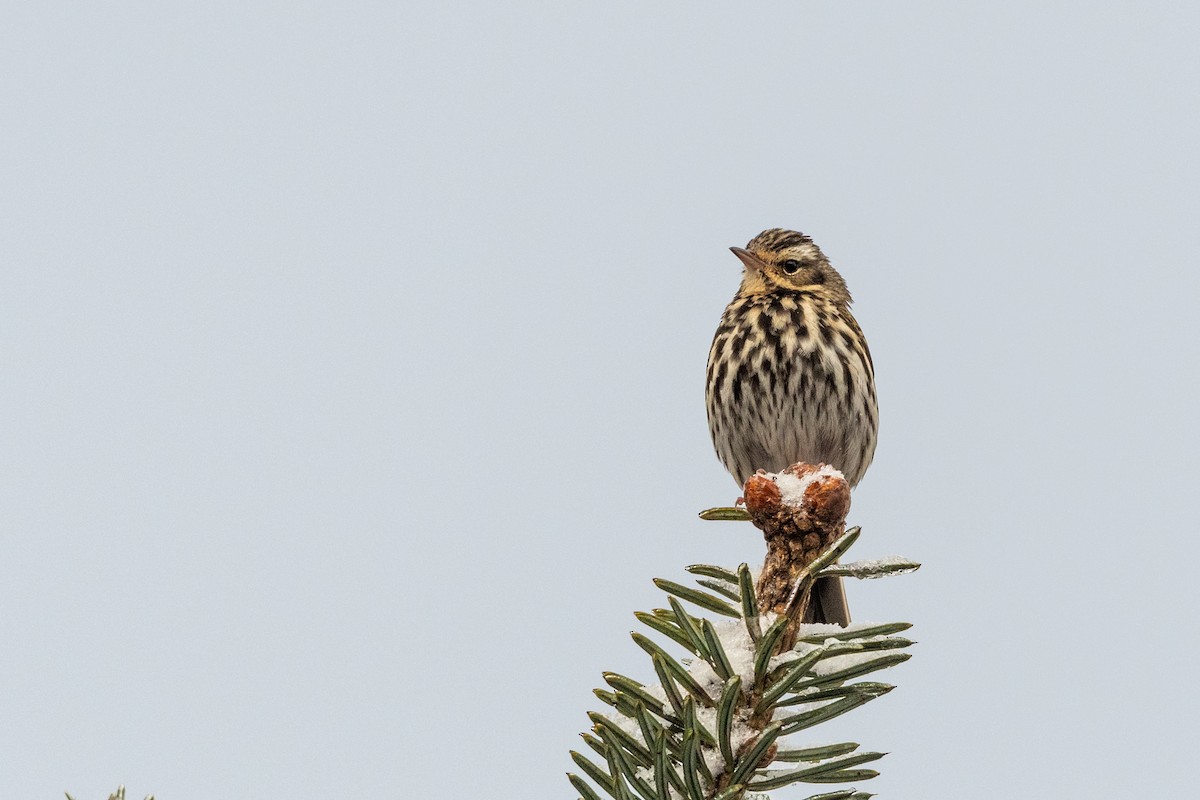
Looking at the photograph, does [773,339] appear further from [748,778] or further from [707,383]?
[748,778]

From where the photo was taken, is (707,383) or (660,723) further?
(707,383)

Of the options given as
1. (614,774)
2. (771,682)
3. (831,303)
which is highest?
(831,303)

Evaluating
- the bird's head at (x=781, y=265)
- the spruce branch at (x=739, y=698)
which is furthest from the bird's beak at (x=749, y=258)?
A: the spruce branch at (x=739, y=698)

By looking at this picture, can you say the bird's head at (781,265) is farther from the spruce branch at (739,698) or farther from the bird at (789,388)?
the spruce branch at (739,698)

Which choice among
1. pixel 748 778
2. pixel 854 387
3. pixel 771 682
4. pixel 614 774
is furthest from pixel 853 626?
pixel 854 387

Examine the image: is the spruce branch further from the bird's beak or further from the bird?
the bird's beak

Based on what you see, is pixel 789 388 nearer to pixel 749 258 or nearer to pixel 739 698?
pixel 749 258
